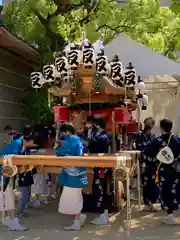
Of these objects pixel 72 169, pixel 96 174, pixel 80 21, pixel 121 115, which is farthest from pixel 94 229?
pixel 80 21

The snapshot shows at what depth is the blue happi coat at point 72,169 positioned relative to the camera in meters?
6.07

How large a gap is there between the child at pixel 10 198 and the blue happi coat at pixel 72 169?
71cm

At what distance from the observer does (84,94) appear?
26.7ft

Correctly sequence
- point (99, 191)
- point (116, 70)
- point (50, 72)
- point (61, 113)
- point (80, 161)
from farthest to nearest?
point (61, 113) → point (50, 72) → point (116, 70) → point (99, 191) → point (80, 161)

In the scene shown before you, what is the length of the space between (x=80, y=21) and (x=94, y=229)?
34.0 ft

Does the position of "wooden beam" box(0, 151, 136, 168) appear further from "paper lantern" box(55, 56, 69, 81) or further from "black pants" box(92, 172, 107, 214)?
"paper lantern" box(55, 56, 69, 81)

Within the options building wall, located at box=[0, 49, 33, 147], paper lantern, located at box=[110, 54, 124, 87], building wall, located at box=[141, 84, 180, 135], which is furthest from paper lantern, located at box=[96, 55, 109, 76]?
building wall, located at box=[141, 84, 180, 135]

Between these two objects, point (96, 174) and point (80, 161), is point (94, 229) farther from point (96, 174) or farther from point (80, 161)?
point (80, 161)

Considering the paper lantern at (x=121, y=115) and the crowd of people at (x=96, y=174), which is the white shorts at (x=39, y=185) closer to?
the crowd of people at (x=96, y=174)

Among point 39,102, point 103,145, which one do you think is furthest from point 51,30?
point 103,145

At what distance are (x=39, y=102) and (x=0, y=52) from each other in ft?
7.39

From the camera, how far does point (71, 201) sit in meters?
6.17

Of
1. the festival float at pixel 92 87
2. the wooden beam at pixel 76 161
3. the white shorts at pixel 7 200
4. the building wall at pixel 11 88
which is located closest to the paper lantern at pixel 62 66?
the festival float at pixel 92 87

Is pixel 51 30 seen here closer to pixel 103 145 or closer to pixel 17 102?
pixel 17 102
